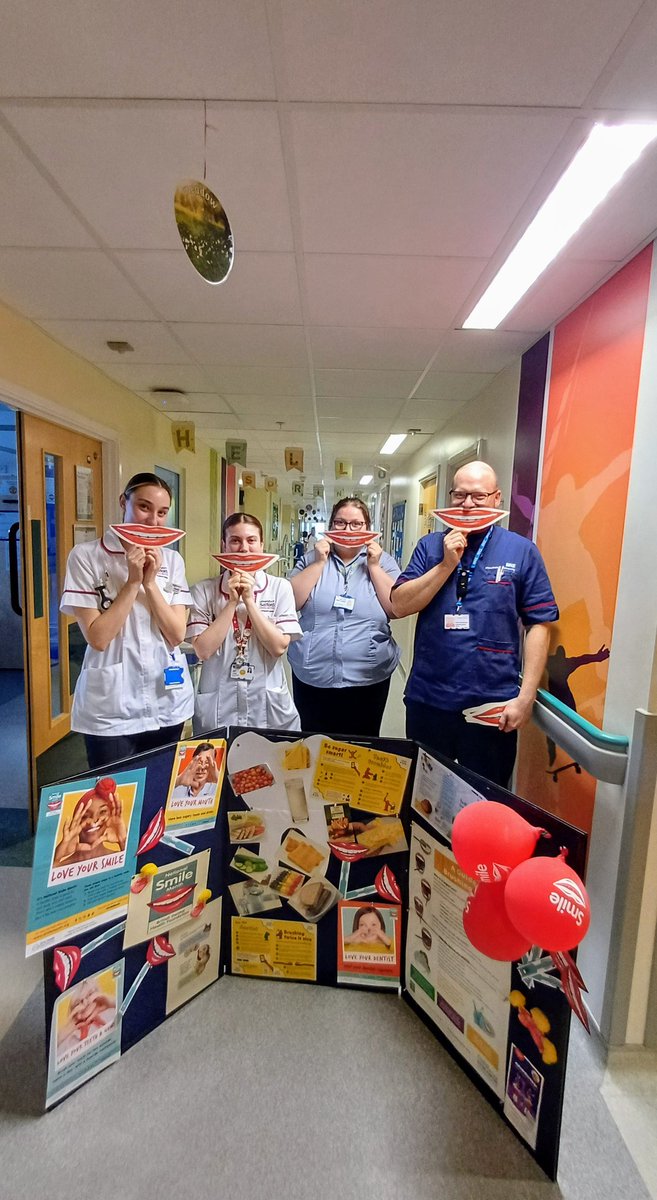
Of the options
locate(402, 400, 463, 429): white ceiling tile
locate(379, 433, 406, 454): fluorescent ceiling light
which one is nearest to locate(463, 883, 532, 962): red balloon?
locate(402, 400, 463, 429): white ceiling tile

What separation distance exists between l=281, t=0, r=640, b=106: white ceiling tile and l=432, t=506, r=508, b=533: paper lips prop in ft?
3.50

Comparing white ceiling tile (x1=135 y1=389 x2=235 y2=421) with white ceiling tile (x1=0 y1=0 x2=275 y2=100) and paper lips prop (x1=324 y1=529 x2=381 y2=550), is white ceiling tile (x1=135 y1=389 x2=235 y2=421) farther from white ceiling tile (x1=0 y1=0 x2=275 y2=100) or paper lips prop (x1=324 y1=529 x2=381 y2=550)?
white ceiling tile (x1=0 y1=0 x2=275 y2=100)

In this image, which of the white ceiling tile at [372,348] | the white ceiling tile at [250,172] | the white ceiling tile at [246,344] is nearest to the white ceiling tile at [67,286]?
the white ceiling tile at [246,344]

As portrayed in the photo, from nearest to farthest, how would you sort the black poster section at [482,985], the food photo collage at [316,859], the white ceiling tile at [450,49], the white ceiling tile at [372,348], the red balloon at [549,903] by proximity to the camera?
1. the white ceiling tile at [450,49]
2. the red balloon at [549,903]
3. the black poster section at [482,985]
4. the food photo collage at [316,859]
5. the white ceiling tile at [372,348]

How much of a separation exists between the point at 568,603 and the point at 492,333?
4.44ft

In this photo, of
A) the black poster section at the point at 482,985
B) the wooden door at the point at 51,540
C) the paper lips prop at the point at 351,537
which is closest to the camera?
the black poster section at the point at 482,985

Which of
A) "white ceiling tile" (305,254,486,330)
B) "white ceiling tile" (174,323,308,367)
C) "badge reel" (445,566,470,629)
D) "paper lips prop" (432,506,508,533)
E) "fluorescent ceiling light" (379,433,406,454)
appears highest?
"fluorescent ceiling light" (379,433,406,454)

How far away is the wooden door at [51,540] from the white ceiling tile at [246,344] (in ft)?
3.09

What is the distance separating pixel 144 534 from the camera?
5.83 feet

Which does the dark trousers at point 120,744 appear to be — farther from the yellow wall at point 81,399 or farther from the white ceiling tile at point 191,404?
the white ceiling tile at point 191,404

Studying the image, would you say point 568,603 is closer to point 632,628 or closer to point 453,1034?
point 632,628

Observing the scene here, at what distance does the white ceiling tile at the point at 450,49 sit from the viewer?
993 mm

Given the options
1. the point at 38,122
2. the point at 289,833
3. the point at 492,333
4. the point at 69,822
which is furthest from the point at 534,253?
the point at 69,822

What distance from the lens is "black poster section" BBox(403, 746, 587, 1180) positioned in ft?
4.16
